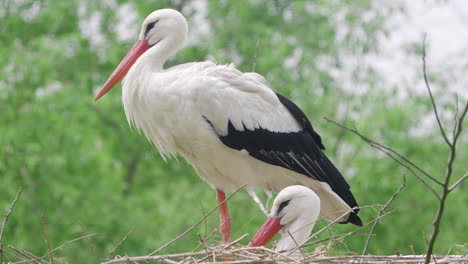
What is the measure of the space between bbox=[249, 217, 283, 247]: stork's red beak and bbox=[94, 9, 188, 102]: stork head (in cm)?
149

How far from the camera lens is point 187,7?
17.4m

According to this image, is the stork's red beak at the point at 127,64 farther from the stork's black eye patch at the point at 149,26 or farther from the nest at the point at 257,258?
the nest at the point at 257,258

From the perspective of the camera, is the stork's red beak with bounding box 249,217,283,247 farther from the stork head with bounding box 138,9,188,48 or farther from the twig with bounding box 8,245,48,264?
the stork head with bounding box 138,9,188,48

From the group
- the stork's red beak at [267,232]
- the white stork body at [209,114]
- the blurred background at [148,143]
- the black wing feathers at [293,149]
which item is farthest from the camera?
the blurred background at [148,143]

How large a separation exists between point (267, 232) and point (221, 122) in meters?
0.90

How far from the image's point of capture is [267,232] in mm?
5109

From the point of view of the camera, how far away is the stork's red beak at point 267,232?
5.08 meters

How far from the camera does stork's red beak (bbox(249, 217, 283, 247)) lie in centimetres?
508

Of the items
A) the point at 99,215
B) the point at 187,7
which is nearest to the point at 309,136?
the point at 99,215

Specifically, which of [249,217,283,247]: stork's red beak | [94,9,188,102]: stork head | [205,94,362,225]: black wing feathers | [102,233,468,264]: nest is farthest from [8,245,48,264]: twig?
[94,9,188,102]: stork head

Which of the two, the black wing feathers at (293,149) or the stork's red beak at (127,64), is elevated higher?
the stork's red beak at (127,64)

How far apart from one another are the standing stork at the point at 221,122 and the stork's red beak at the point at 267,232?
563mm

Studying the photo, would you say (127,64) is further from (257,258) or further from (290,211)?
(257,258)

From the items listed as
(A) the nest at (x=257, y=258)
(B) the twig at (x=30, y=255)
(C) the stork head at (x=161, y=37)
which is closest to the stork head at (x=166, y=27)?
(C) the stork head at (x=161, y=37)
